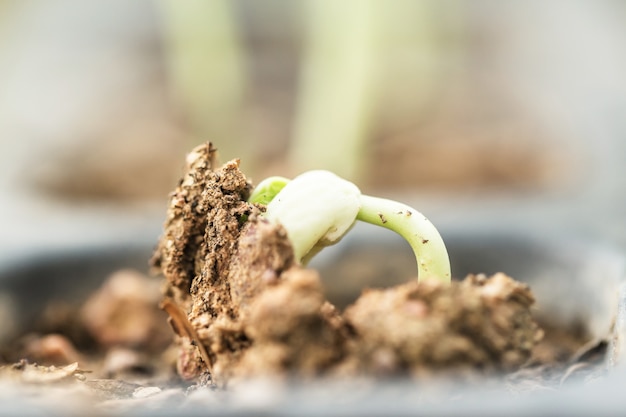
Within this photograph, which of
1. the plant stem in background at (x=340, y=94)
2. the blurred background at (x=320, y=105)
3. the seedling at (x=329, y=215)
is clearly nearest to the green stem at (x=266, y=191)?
the seedling at (x=329, y=215)

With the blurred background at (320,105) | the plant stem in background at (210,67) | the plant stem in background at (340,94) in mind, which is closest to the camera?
the blurred background at (320,105)

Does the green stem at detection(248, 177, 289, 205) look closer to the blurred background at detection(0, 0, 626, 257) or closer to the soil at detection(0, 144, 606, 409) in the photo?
the soil at detection(0, 144, 606, 409)

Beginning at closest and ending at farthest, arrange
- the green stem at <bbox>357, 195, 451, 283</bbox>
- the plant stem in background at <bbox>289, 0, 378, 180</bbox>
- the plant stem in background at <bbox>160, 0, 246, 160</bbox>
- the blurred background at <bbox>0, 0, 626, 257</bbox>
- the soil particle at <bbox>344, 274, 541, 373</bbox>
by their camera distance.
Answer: the soil particle at <bbox>344, 274, 541, 373</bbox>, the green stem at <bbox>357, 195, 451, 283</bbox>, the blurred background at <bbox>0, 0, 626, 257</bbox>, the plant stem in background at <bbox>289, 0, 378, 180</bbox>, the plant stem in background at <bbox>160, 0, 246, 160</bbox>

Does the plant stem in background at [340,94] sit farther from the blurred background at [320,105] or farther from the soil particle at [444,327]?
the soil particle at [444,327]

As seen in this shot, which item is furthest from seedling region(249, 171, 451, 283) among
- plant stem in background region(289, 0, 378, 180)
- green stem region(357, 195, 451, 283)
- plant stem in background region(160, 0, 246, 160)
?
plant stem in background region(160, 0, 246, 160)

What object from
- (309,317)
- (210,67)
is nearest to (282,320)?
(309,317)

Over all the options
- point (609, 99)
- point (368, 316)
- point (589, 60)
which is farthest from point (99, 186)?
point (368, 316)

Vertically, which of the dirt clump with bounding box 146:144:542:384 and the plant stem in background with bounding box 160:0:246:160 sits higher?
the plant stem in background with bounding box 160:0:246:160

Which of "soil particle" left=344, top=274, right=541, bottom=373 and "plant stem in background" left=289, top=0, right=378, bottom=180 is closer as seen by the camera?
"soil particle" left=344, top=274, right=541, bottom=373
